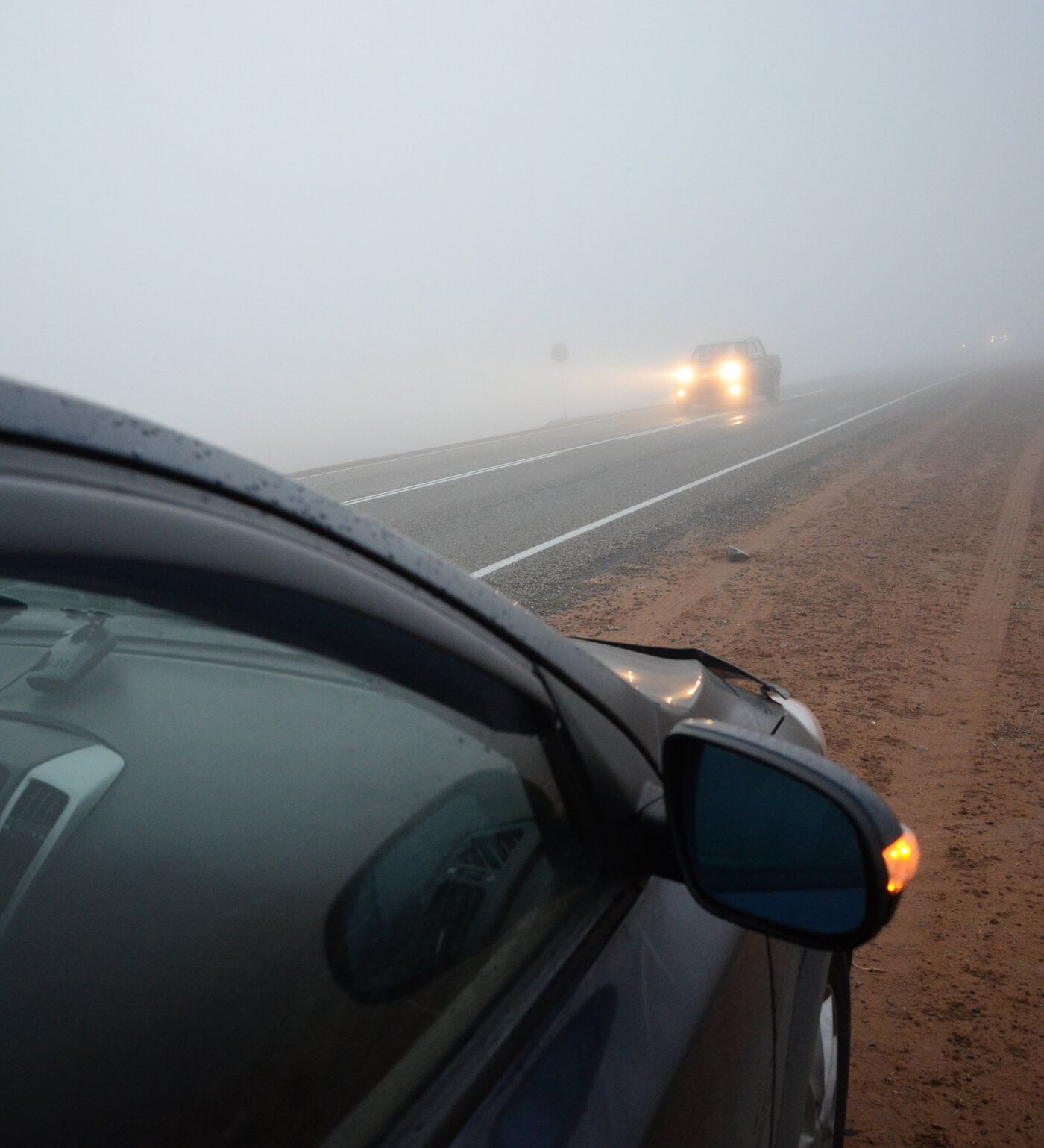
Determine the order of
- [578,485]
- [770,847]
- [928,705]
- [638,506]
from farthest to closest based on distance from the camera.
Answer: [578,485]
[638,506]
[928,705]
[770,847]

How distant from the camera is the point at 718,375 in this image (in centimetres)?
2586

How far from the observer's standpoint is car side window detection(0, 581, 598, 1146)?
34.4 inches

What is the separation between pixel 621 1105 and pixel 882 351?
473ft

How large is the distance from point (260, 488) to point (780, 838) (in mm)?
704

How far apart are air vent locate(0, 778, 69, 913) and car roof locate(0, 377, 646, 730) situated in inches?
22.6

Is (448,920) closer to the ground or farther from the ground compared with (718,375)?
farther from the ground

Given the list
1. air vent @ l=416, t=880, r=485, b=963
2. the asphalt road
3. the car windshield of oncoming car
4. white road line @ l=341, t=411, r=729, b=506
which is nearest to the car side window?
air vent @ l=416, t=880, r=485, b=963

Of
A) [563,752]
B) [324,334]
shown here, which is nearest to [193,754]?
[563,752]

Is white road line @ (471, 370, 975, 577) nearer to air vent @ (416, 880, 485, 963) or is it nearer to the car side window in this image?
the car side window

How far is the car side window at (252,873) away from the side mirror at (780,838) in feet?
0.57

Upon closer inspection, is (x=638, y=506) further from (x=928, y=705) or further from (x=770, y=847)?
(x=770, y=847)

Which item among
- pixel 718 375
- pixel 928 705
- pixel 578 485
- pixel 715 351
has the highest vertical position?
pixel 715 351

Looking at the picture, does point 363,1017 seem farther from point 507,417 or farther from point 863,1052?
point 507,417

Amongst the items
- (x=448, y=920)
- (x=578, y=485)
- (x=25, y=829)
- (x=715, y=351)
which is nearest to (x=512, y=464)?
(x=578, y=485)
